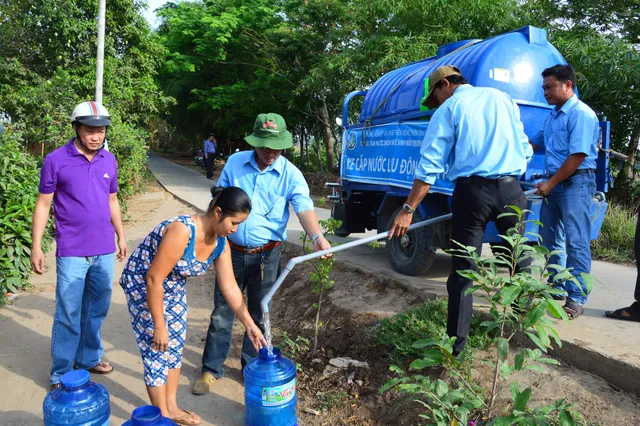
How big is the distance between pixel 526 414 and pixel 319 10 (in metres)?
14.6

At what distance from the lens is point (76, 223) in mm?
3379

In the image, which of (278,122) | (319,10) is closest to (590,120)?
(278,122)

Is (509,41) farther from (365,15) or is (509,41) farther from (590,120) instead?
(365,15)

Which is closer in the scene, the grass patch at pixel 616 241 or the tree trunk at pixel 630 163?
the grass patch at pixel 616 241

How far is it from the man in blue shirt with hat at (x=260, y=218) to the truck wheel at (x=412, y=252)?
1994 mm

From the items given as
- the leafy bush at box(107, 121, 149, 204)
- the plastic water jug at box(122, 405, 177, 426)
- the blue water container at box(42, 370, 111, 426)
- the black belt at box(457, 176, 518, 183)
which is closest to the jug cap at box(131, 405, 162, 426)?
the plastic water jug at box(122, 405, 177, 426)

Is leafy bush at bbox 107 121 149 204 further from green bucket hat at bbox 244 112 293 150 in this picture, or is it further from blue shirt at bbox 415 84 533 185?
blue shirt at bbox 415 84 533 185

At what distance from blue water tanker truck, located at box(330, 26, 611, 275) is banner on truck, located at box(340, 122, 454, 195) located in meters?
0.01

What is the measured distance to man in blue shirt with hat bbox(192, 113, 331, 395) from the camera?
332cm

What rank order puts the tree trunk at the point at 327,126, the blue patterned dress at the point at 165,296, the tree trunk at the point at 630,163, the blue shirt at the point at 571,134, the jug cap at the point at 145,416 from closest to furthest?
the jug cap at the point at 145,416
the blue patterned dress at the point at 165,296
the blue shirt at the point at 571,134
the tree trunk at the point at 630,163
the tree trunk at the point at 327,126

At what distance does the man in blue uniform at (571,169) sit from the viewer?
11.8 feet

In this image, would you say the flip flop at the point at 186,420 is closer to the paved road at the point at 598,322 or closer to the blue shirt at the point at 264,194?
the blue shirt at the point at 264,194

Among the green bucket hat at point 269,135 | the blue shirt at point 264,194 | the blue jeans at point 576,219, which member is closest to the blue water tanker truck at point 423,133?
the blue jeans at point 576,219

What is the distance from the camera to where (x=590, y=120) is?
3635 mm
